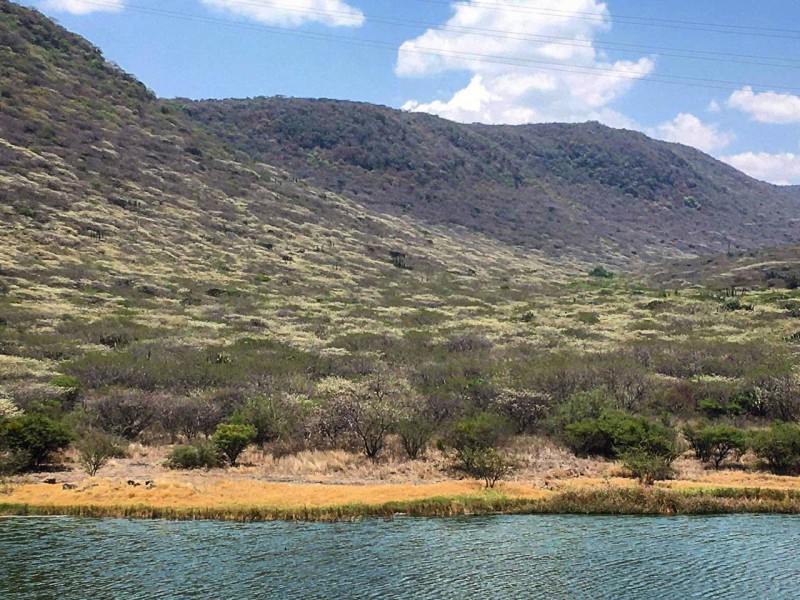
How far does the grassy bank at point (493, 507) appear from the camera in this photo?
2473cm

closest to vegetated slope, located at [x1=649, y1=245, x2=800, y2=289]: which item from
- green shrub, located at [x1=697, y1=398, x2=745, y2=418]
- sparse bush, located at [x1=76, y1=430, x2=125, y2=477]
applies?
green shrub, located at [x1=697, y1=398, x2=745, y2=418]

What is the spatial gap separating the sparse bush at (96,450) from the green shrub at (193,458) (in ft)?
9.30

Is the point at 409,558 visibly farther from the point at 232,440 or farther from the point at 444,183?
the point at 444,183

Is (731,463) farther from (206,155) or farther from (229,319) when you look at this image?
(206,155)

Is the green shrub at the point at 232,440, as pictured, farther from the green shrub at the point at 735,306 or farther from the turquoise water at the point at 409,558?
the green shrub at the point at 735,306

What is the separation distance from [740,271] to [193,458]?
93.8 metres

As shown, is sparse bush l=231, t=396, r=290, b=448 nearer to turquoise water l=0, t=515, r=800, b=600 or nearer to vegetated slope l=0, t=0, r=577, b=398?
vegetated slope l=0, t=0, r=577, b=398

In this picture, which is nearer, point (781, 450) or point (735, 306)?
point (781, 450)

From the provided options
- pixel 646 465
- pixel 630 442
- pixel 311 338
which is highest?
pixel 311 338

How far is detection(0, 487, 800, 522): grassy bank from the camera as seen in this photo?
24734 mm

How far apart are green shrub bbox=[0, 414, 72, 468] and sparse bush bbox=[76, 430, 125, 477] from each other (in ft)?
3.35

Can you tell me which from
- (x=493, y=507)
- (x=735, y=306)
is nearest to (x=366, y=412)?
(x=493, y=507)

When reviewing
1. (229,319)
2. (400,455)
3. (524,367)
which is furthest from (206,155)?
(400,455)

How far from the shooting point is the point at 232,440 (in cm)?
3241
